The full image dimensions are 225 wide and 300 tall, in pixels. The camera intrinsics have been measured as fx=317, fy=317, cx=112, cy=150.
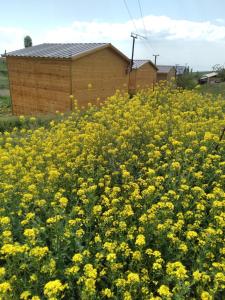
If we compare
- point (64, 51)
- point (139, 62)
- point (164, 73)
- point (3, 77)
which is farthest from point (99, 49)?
point (3, 77)

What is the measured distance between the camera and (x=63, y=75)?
47.7ft

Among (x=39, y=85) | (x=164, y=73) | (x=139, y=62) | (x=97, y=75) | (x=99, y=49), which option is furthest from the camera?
(x=164, y=73)

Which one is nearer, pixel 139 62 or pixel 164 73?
pixel 139 62

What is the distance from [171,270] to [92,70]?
45.8ft

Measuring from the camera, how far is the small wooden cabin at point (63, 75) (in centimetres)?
1459

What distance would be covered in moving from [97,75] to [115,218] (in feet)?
44.0

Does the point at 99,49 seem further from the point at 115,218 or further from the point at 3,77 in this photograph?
the point at 3,77

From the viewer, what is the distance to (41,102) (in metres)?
16.0

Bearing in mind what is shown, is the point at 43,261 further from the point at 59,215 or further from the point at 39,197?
the point at 39,197

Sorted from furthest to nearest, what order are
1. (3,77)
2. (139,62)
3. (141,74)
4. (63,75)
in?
1. (3,77)
2. (139,62)
3. (141,74)
4. (63,75)

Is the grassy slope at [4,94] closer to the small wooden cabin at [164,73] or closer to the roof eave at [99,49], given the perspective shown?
the roof eave at [99,49]

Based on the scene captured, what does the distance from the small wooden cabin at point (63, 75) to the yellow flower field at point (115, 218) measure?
8.76 metres

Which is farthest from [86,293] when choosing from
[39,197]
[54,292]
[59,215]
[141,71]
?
[141,71]

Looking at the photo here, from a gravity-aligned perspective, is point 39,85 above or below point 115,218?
above
